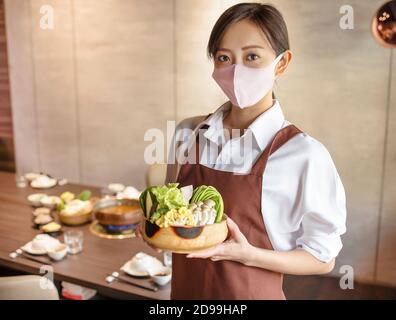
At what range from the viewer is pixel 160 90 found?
11.0 ft

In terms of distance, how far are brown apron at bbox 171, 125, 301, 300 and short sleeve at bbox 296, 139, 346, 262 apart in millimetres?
93

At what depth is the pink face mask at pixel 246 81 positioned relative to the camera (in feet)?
3.56

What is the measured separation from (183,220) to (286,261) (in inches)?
10.8

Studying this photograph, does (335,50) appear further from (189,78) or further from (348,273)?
(348,273)

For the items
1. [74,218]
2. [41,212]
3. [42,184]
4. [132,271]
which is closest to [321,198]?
[132,271]

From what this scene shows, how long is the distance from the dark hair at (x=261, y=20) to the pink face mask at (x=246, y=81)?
1.8 inches

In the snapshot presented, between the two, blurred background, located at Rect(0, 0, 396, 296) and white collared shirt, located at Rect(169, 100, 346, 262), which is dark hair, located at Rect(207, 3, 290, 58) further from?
blurred background, located at Rect(0, 0, 396, 296)

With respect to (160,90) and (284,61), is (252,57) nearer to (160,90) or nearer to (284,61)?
(284,61)

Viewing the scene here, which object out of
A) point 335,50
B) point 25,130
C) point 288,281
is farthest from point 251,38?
point 25,130

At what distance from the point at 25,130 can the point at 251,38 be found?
3.17 meters

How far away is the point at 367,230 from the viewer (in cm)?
266

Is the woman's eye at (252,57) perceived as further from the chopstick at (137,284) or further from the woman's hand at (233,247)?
the chopstick at (137,284)

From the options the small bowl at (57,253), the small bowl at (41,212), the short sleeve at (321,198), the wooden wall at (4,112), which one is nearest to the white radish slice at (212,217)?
the short sleeve at (321,198)

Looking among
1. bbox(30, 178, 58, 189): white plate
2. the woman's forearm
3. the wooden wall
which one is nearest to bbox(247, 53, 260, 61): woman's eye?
the woman's forearm
